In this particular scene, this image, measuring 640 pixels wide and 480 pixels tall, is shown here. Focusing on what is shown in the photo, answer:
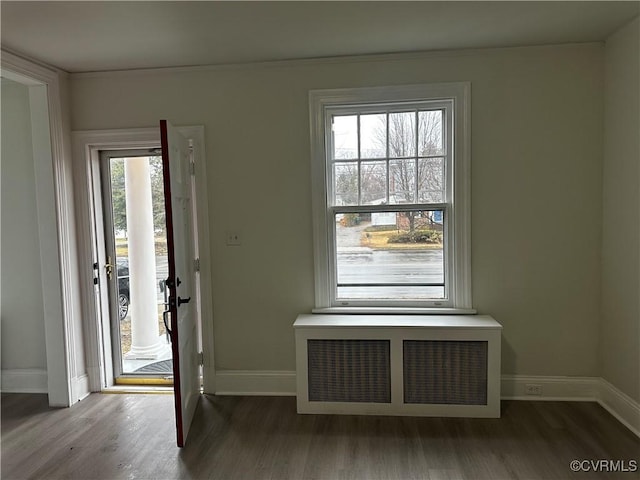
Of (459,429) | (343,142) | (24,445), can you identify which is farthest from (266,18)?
(24,445)

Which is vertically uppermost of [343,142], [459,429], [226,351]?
[343,142]

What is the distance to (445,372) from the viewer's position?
2.76 meters

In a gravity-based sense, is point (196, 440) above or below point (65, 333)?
below

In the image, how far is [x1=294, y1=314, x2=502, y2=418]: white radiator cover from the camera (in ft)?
8.95

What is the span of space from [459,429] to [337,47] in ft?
8.94

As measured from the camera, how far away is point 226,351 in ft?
10.5

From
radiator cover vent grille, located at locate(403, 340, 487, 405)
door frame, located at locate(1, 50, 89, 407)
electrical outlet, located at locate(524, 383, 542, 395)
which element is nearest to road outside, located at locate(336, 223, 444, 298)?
radiator cover vent grille, located at locate(403, 340, 487, 405)

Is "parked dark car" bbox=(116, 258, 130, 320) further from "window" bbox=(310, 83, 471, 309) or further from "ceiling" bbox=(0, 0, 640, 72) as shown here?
"window" bbox=(310, 83, 471, 309)

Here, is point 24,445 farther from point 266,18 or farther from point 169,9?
point 266,18

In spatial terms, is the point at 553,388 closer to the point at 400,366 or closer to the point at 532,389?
the point at 532,389

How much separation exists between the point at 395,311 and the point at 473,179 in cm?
115

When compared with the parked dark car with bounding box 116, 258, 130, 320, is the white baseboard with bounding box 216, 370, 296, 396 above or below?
below

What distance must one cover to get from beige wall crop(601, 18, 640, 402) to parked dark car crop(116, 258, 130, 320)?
3822 mm

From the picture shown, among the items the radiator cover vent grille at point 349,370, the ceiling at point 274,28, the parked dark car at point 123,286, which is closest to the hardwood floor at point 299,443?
the radiator cover vent grille at point 349,370
